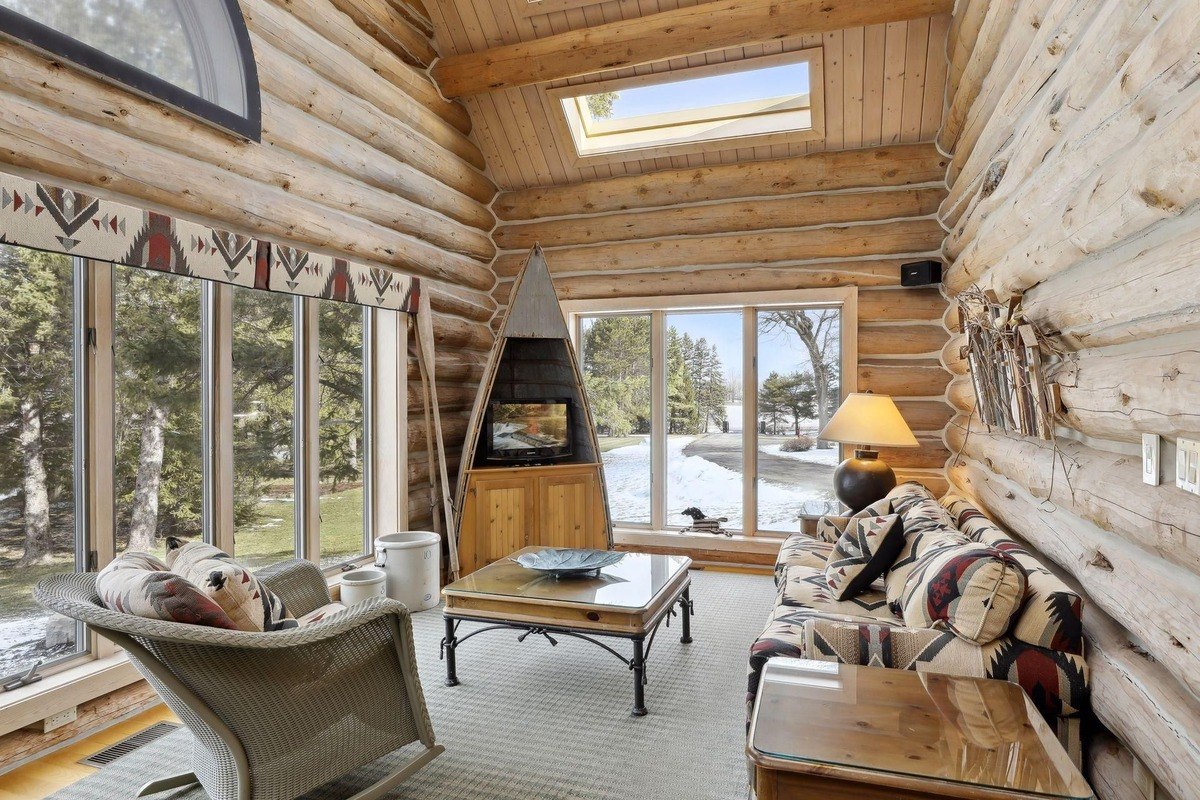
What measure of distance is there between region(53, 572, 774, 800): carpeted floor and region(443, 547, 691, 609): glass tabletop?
1.45ft

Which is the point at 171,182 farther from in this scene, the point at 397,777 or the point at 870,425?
the point at 870,425

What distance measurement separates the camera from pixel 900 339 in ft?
16.6

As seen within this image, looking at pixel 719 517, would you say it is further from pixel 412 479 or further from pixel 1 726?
pixel 1 726

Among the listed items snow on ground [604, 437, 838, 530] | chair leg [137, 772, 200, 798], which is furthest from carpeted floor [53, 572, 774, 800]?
snow on ground [604, 437, 838, 530]

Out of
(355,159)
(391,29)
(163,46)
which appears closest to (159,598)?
(163,46)

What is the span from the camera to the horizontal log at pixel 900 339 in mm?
4988

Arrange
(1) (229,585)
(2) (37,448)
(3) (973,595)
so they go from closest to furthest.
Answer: (3) (973,595)
(1) (229,585)
(2) (37,448)

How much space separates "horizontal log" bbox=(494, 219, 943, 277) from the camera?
5.03 metres

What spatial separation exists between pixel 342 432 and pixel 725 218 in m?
3.17

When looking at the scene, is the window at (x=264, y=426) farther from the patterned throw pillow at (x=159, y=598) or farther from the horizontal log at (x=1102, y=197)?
the horizontal log at (x=1102, y=197)

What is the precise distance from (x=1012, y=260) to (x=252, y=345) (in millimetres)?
3567

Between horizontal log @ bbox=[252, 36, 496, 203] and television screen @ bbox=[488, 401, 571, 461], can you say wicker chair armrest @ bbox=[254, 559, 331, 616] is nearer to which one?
television screen @ bbox=[488, 401, 571, 461]

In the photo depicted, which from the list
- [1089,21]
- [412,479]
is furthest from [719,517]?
[1089,21]

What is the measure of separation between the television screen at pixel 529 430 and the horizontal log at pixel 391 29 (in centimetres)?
245
